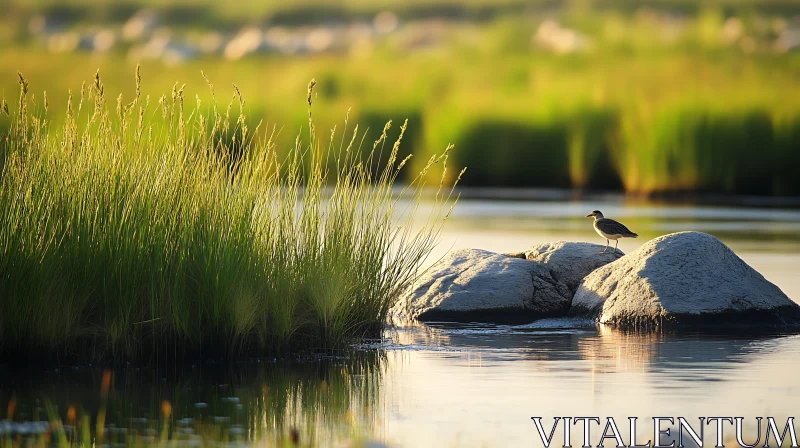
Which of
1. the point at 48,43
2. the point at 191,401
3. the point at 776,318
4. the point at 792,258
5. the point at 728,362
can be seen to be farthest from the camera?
the point at 48,43

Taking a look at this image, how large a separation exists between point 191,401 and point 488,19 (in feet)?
341

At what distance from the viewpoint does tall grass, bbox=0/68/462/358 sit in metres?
9.85

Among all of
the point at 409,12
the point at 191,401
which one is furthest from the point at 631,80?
the point at 409,12

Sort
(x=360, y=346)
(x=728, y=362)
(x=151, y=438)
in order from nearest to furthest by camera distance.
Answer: (x=151, y=438) → (x=728, y=362) → (x=360, y=346)

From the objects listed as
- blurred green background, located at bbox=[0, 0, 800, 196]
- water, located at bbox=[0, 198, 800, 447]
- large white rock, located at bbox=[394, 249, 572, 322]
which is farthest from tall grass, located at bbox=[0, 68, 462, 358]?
blurred green background, located at bbox=[0, 0, 800, 196]

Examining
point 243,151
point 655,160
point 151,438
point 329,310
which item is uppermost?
point 655,160

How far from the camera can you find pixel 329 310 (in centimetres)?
1078

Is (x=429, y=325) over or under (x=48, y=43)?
under

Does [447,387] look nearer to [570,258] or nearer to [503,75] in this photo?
[570,258]

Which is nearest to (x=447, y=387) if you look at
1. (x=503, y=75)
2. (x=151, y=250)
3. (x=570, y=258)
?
(x=151, y=250)

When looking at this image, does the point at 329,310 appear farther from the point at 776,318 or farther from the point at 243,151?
the point at 776,318

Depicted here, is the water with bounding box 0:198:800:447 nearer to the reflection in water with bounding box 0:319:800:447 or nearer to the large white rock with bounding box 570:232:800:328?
the reflection in water with bounding box 0:319:800:447

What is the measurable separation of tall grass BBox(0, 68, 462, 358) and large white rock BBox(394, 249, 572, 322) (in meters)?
2.32

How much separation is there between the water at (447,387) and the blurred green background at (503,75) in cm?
741
